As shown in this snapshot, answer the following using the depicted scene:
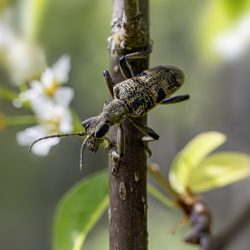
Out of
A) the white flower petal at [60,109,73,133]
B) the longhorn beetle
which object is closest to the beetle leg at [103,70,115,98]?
the longhorn beetle

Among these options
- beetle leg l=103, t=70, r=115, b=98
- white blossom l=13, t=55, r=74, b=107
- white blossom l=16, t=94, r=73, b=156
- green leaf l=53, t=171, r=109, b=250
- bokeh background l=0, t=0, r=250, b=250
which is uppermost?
beetle leg l=103, t=70, r=115, b=98

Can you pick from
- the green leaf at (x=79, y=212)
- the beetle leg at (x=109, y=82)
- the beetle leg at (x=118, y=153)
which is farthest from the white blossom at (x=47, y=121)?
the beetle leg at (x=118, y=153)

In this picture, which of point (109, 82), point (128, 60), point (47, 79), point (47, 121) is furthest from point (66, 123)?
point (128, 60)

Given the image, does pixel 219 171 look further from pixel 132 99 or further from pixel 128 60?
pixel 128 60

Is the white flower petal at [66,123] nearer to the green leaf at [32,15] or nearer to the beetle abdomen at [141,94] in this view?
the beetle abdomen at [141,94]

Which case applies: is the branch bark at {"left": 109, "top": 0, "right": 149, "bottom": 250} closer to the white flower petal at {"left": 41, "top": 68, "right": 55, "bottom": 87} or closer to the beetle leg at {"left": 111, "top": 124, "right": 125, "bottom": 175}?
the beetle leg at {"left": 111, "top": 124, "right": 125, "bottom": 175}

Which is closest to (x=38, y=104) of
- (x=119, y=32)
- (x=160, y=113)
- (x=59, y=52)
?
(x=119, y=32)

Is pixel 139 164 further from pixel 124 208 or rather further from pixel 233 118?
pixel 233 118
